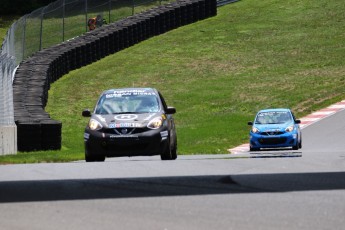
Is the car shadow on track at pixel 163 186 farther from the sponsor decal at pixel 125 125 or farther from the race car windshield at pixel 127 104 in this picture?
the race car windshield at pixel 127 104

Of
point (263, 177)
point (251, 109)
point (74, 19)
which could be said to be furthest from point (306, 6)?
point (263, 177)

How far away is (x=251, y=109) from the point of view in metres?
38.9

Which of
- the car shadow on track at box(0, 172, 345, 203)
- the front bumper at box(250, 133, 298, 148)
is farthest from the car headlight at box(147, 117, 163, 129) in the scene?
the front bumper at box(250, 133, 298, 148)

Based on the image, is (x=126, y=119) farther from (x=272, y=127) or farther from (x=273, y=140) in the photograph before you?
(x=272, y=127)

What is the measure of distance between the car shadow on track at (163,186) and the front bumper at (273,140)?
13857mm

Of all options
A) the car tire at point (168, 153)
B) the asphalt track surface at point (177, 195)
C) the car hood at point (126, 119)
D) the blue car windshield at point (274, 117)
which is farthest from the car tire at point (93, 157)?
the blue car windshield at point (274, 117)

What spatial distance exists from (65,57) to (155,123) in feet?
85.9

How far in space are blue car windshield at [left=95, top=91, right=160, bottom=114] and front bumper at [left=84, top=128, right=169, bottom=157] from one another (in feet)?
3.18

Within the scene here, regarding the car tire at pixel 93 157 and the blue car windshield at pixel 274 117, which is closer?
the car tire at pixel 93 157

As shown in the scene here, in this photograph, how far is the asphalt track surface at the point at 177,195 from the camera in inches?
418

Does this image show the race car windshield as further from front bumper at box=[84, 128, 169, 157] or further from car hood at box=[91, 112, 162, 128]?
front bumper at box=[84, 128, 169, 157]

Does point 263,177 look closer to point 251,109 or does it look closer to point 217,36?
point 251,109

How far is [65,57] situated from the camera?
4584 cm

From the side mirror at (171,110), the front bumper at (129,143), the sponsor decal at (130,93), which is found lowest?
the front bumper at (129,143)
